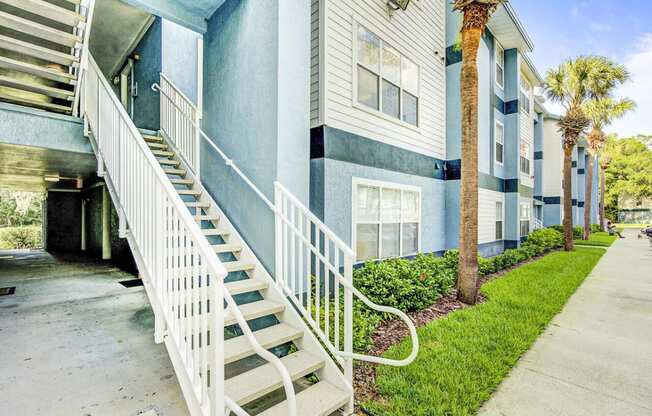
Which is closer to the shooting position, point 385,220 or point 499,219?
point 385,220

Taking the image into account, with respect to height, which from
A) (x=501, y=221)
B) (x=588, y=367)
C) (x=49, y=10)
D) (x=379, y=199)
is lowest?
(x=588, y=367)

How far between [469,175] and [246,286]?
4.15m

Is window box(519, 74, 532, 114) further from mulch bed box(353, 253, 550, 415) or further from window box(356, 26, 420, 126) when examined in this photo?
mulch bed box(353, 253, 550, 415)

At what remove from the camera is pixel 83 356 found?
11.5 ft

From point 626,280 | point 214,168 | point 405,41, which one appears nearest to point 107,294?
point 214,168

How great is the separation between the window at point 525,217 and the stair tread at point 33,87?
45.8 feet

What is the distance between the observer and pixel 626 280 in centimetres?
750

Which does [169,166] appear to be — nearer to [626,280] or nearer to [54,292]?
[54,292]

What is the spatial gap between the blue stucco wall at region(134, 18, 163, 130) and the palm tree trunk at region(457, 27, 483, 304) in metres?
6.35

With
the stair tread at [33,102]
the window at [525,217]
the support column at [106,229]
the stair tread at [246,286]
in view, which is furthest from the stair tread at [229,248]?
the window at [525,217]

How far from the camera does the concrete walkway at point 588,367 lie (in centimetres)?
267

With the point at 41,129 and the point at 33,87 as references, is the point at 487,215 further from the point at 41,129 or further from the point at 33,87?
the point at 33,87

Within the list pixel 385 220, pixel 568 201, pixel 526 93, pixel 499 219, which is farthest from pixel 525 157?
pixel 385 220

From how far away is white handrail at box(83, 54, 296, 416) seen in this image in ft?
6.22
